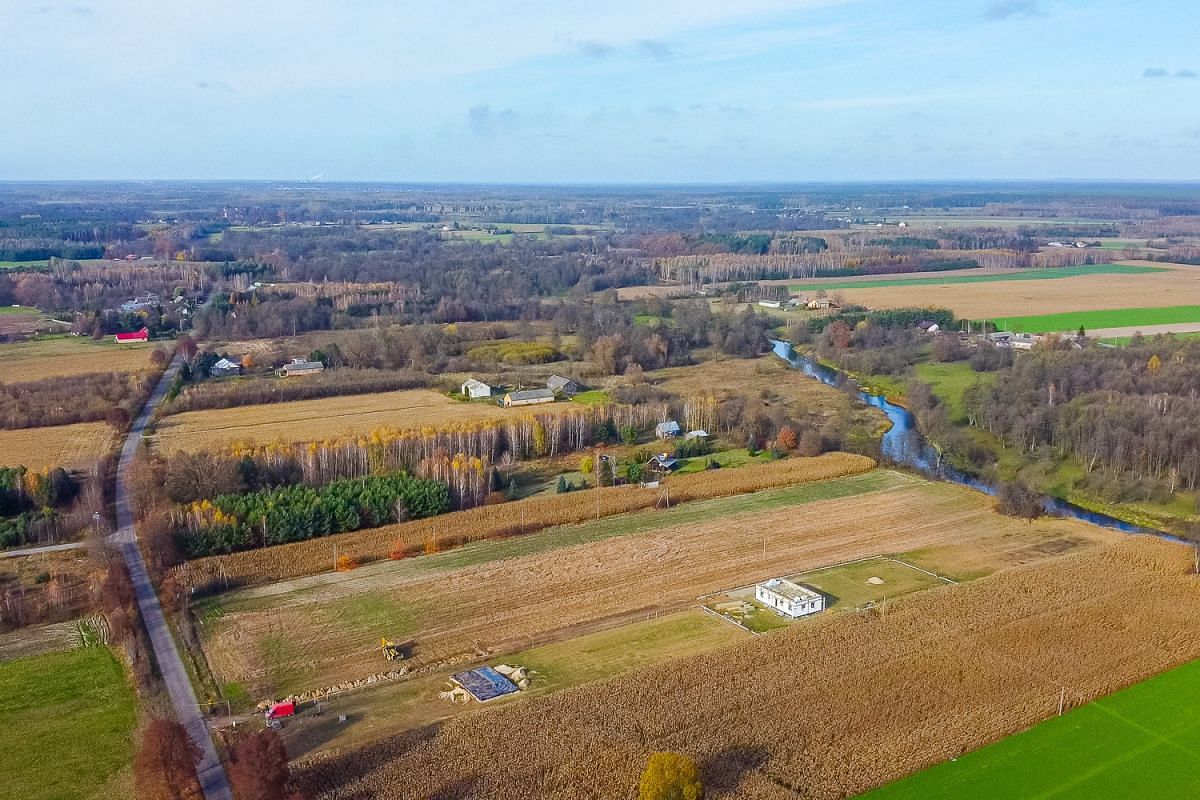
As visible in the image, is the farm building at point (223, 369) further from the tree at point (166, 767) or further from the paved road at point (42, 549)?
the tree at point (166, 767)

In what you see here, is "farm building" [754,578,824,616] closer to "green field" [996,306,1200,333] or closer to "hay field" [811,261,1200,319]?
"green field" [996,306,1200,333]

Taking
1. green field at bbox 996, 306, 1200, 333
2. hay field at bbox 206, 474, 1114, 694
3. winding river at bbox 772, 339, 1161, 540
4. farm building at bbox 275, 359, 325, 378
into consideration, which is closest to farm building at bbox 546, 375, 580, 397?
farm building at bbox 275, 359, 325, 378

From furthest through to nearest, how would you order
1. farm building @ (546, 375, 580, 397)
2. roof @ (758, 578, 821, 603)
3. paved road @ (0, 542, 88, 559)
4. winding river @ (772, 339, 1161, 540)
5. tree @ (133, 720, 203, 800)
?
farm building @ (546, 375, 580, 397)
winding river @ (772, 339, 1161, 540)
paved road @ (0, 542, 88, 559)
roof @ (758, 578, 821, 603)
tree @ (133, 720, 203, 800)

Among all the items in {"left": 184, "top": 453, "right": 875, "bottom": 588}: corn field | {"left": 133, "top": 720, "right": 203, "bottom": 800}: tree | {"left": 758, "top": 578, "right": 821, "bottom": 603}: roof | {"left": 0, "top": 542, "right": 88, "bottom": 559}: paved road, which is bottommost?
{"left": 184, "top": 453, "right": 875, "bottom": 588}: corn field

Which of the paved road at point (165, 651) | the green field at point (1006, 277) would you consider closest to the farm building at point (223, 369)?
the paved road at point (165, 651)

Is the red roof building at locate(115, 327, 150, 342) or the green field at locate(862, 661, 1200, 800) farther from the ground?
the red roof building at locate(115, 327, 150, 342)

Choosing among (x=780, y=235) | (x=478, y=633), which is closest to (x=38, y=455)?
(x=478, y=633)

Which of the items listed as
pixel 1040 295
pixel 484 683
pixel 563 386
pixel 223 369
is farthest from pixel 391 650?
pixel 1040 295

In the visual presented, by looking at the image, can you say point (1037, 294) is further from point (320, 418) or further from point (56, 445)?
point (56, 445)
